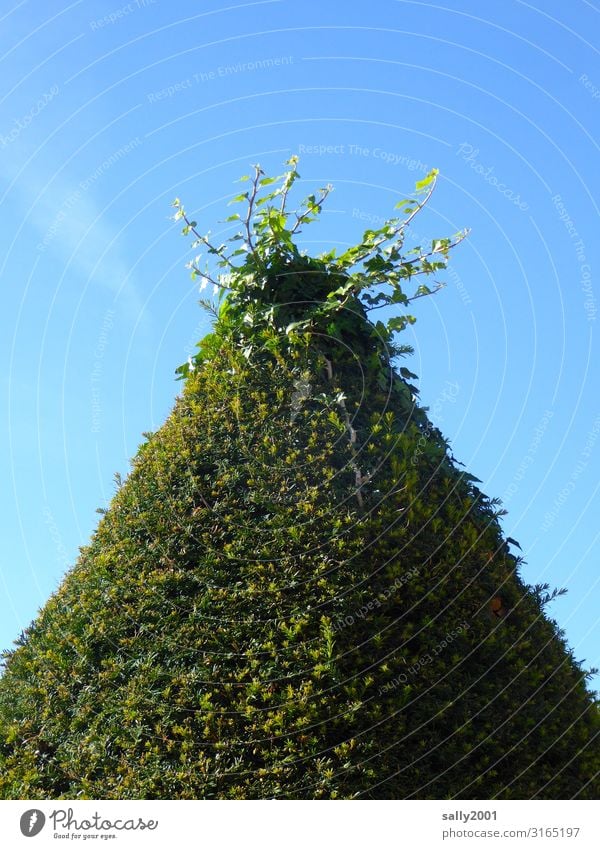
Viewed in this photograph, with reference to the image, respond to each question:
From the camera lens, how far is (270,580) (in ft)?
16.3

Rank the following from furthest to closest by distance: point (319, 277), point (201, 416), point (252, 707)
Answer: point (319, 277)
point (201, 416)
point (252, 707)

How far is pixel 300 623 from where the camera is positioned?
4828 mm

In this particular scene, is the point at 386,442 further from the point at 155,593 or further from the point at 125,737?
the point at 125,737

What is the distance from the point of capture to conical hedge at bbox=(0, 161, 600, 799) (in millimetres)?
4602

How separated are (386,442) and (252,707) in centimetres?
199

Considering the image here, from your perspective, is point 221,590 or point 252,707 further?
point 221,590
